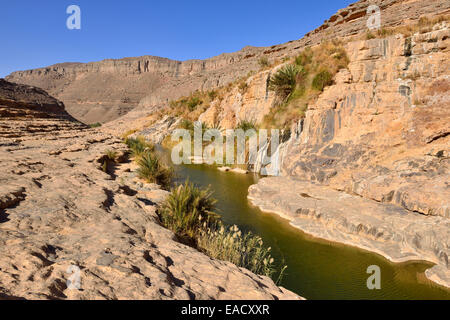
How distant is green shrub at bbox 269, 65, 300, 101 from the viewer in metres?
10.9

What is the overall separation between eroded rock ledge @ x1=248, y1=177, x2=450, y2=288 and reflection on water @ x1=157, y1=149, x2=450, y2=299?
0.18 m

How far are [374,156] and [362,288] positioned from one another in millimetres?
4453

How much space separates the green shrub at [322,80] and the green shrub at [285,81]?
4.93 ft

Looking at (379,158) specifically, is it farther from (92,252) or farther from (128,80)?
(128,80)

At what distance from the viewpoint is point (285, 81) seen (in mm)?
11102

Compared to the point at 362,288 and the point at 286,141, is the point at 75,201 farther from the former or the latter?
the point at 286,141

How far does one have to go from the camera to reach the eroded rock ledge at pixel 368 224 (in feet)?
13.1

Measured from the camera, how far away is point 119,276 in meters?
1.97

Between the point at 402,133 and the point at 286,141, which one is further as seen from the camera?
the point at 286,141

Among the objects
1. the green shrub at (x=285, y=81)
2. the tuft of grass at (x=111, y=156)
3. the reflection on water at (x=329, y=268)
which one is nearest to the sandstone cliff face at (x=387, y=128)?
the reflection on water at (x=329, y=268)

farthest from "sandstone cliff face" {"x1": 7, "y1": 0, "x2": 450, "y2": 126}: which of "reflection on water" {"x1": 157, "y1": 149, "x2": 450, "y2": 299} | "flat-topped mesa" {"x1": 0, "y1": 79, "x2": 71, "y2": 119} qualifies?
"reflection on water" {"x1": 157, "y1": 149, "x2": 450, "y2": 299}

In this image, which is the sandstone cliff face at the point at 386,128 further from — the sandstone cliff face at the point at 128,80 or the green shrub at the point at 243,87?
the sandstone cliff face at the point at 128,80

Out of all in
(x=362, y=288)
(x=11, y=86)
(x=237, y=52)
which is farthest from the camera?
(x=237, y=52)
